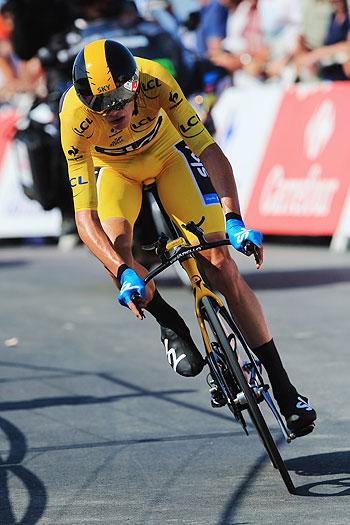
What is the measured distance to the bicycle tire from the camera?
5.48 metres

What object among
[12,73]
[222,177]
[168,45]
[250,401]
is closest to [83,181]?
[222,177]

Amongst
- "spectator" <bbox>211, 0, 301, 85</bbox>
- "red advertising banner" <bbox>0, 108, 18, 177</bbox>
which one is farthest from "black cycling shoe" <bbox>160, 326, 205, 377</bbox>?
"red advertising banner" <bbox>0, 108, 18, 177</bbox>

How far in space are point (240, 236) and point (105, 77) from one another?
941 mm

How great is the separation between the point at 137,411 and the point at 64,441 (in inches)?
29.8

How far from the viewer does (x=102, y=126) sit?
624 centimetres

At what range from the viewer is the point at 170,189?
21.1 feet

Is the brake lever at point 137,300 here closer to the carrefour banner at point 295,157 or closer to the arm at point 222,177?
the arm at point 222,177

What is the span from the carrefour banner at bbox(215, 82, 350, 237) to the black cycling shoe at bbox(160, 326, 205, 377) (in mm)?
7555

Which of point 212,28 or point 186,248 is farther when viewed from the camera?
point 212,28

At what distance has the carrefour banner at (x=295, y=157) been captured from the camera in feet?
45.6

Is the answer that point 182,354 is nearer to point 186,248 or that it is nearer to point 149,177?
point 186,248

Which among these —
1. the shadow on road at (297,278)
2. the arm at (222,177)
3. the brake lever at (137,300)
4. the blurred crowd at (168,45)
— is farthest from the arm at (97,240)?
the shadow on road at (297,278)

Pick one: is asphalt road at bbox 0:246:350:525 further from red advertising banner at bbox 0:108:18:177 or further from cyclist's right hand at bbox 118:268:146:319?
red advertising banner at bbox 0:108:18:177

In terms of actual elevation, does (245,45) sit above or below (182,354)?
below
